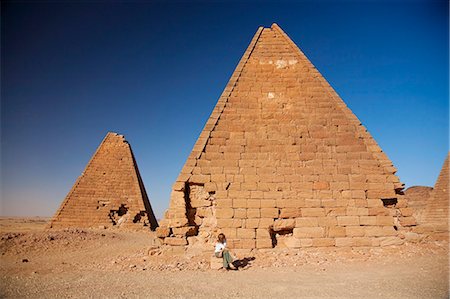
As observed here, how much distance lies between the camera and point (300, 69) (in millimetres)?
9570

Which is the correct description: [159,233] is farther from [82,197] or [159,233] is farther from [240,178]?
[82,197]

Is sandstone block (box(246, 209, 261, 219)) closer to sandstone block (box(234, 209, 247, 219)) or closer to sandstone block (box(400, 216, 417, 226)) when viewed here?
sandstone block (box(234, 209, 247, 219))

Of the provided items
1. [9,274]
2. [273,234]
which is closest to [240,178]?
[273,234]

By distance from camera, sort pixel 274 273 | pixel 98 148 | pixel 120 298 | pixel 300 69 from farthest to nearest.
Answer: pixel 98 148 → pixel 300 69 → pixel 274 273 → pixel 120 298

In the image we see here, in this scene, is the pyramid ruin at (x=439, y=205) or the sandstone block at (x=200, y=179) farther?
the pyramid ruin at (x=439, y=205)

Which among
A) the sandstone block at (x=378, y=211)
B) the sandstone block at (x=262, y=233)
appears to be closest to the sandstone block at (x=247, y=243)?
the sandstone block at (x=262, y=233)

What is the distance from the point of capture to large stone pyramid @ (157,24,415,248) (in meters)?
7.71

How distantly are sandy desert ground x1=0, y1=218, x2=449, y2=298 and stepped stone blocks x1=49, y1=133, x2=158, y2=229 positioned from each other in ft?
31.3

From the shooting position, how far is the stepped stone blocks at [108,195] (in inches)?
725

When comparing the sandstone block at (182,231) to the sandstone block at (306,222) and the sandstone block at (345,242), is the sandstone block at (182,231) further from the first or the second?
the sandstone block at (345,242)

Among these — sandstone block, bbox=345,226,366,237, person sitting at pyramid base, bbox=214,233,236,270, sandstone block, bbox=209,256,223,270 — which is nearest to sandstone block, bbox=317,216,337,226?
sandstone block, bbox=345,226,366,237

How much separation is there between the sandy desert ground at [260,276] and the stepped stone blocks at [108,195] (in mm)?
9538

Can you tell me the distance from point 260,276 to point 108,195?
15.2 metres

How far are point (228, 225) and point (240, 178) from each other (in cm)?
124
